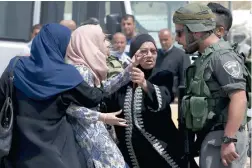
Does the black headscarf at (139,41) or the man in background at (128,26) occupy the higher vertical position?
the black headscarf at (139,41)

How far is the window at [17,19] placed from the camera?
9.03 m

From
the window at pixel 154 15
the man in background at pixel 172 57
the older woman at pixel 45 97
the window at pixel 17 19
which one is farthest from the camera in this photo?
the window at pixel 154 15

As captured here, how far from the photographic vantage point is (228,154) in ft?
11.4

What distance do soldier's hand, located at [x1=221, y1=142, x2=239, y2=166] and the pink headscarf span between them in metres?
0.80

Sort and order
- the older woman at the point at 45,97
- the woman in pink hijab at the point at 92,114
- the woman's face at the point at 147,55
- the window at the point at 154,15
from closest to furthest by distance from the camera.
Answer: the older woman at the point at 45,97, the woman in pink hijab at the point at 92,114, the woman's face at the point at 147,55, the window at the point at 154,15

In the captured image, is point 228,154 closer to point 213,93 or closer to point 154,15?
point 213,93

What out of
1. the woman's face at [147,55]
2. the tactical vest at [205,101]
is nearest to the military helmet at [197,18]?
the tactical vest at [205,101]

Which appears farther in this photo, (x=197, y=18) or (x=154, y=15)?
(x=154, y=15)

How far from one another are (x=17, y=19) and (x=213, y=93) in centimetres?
605

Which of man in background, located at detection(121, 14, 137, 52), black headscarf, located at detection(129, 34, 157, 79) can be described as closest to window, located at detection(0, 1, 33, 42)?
man in background, located at detection(121, 14, 137, 52)

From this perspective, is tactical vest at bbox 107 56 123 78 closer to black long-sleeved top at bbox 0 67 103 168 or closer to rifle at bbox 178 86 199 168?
rifle at bbox 178 86 199 168

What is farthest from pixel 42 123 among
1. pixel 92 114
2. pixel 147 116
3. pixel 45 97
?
pixel 147 116

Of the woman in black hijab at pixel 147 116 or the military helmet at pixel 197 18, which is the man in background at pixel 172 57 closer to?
the woman in black hijab at pixel 147 116

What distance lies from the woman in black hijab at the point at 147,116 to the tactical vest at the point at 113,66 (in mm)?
138
